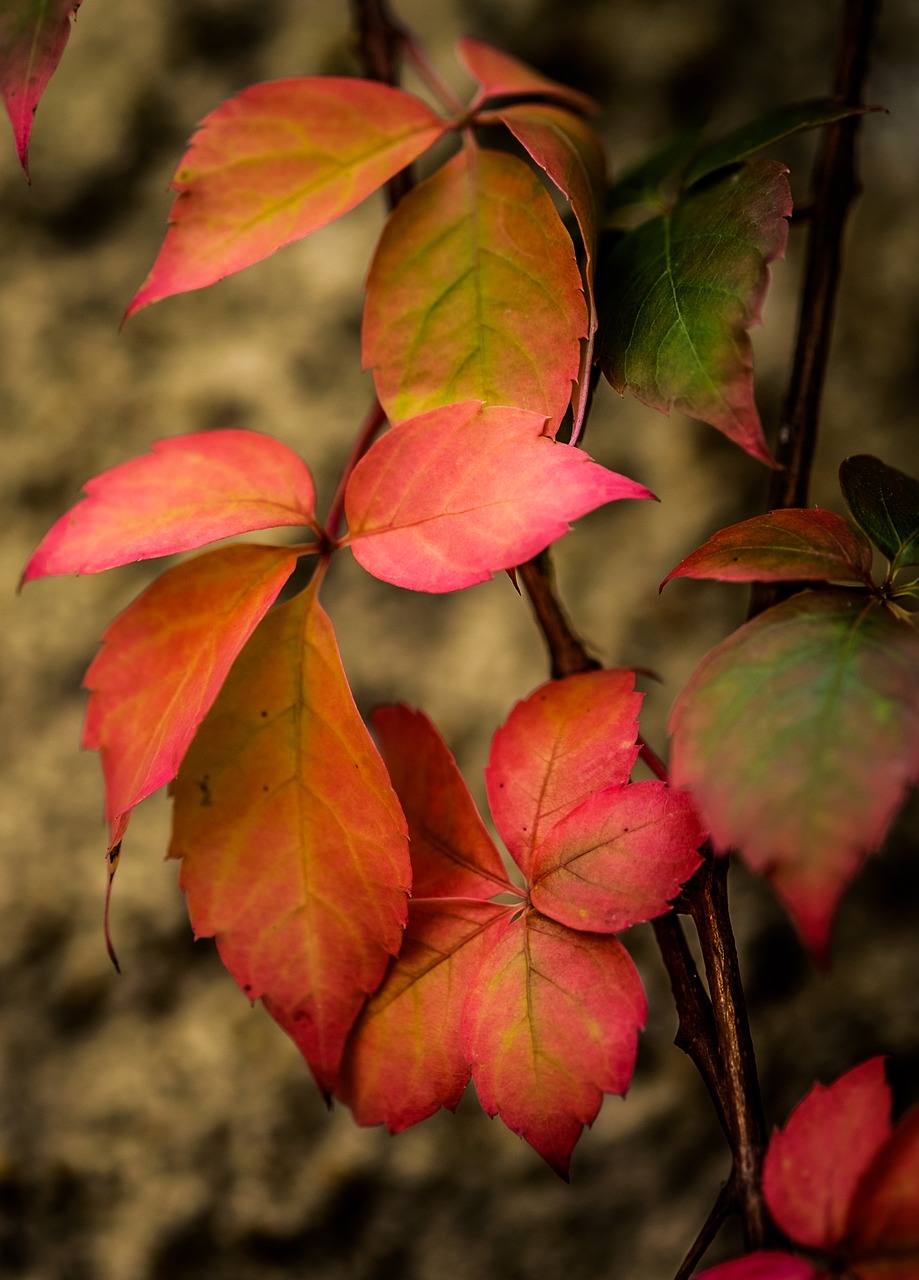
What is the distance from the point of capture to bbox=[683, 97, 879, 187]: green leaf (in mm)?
417

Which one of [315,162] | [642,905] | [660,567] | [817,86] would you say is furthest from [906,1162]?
[817,86]

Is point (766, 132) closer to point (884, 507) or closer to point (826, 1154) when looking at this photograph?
point (884, 507)

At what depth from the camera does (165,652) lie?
0.42m

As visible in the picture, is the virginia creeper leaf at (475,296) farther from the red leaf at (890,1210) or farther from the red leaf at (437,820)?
the red leaf at (890,1210)

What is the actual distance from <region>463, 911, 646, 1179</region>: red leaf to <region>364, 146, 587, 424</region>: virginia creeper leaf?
0.75 feet

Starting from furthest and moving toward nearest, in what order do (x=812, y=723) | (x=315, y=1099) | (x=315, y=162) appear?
(x=315, y=1099) < (x=315, y=162) < (x=812, y=723)

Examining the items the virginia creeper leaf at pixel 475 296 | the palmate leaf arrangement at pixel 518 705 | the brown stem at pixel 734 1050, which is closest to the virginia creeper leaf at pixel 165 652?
the palmate leaf arrangement at pixel 518 705

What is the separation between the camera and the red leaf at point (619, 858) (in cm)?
37

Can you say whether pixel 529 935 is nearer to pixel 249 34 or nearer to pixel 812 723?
pixel 812 723

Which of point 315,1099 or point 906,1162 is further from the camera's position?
point 315,1099

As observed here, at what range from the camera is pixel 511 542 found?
0.34 meters

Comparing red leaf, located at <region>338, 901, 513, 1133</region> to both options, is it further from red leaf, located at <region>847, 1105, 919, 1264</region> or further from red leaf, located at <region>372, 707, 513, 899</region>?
red leaf, located at <region>847, 1105, 919, 1264</region>

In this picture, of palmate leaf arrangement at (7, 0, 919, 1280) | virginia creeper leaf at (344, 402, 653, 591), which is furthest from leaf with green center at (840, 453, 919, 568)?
virginia creeper leaf at (344, 402, 653, 591)

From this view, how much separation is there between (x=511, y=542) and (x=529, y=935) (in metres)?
0.17
